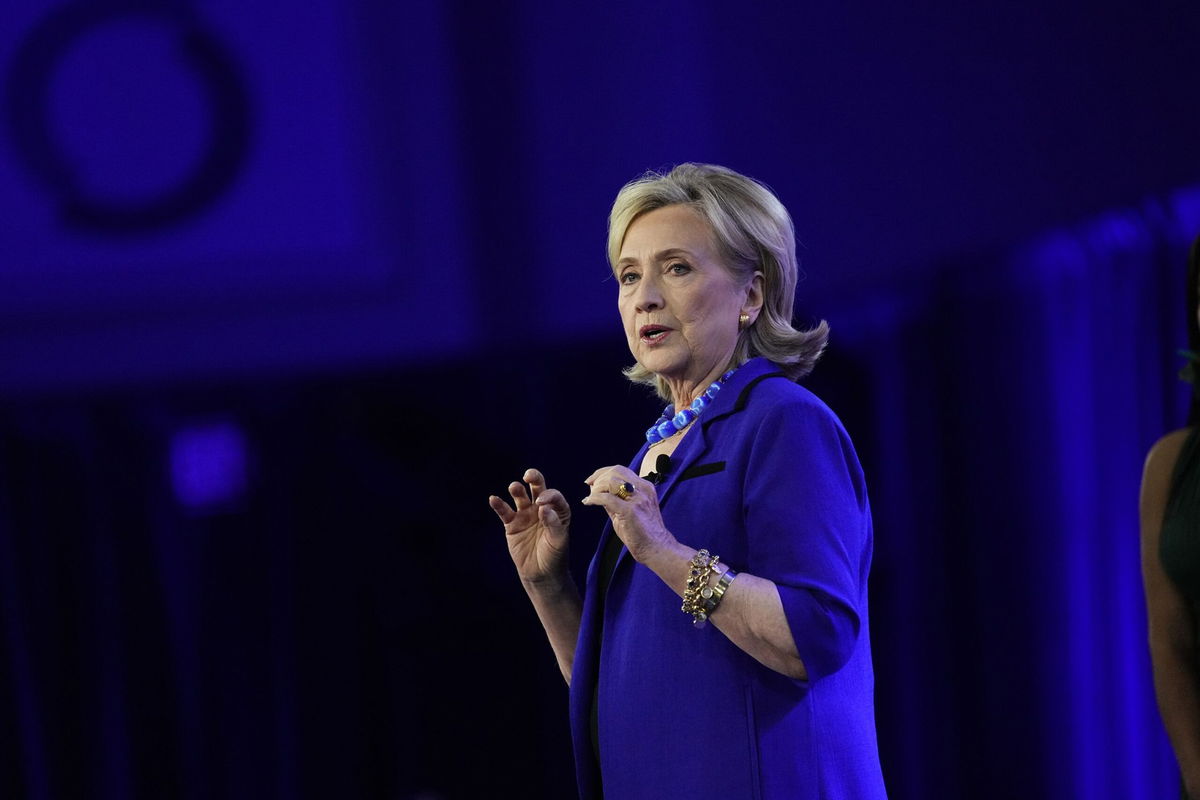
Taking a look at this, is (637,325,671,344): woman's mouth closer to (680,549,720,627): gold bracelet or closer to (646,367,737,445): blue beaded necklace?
(646,367,737,445): blue beaded necklace

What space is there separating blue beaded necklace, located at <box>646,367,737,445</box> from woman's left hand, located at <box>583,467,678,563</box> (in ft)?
0.72

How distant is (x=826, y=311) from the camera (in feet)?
12.6

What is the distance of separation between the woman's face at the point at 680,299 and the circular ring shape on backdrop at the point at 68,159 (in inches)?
132

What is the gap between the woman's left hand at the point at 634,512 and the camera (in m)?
1.42

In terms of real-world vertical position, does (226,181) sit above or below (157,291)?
above

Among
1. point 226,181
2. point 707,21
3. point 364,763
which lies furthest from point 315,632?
point 707,21

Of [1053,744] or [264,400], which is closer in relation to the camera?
[1053,744]

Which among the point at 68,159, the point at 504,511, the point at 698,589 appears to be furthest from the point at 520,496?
the point at 68,159

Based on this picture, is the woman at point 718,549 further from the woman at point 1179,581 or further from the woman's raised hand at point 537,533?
the woman at point 1179,581

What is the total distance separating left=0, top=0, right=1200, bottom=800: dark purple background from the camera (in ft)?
11.1

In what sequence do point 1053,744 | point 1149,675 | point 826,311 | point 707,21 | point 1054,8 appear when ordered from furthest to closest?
point 707,21 → point 1054,8 → point 826,311 → point 1053,744 → point 1149,675

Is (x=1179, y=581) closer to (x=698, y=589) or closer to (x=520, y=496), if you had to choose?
(x=698, y=589)

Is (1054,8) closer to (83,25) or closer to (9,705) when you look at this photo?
(83,25)

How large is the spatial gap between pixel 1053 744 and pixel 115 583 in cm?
266
